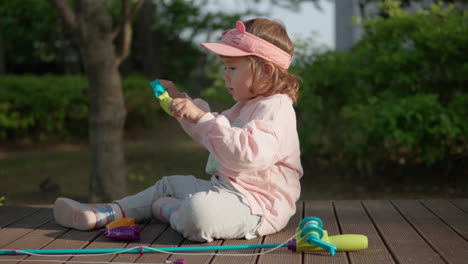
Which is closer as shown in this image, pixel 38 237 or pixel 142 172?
pixel 38 237

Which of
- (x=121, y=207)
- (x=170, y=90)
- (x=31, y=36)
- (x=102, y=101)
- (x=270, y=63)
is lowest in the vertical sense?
(x=121, y=207)

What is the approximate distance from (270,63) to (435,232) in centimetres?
116

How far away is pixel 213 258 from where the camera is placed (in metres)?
2.40

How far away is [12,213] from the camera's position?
11.1 ft

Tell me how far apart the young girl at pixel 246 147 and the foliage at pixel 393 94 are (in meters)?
2.92

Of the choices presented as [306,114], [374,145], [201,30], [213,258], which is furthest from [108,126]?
[201,30]

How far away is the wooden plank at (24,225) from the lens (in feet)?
9.20

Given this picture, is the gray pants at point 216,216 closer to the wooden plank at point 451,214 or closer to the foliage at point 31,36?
the wooden plank at point 451,214

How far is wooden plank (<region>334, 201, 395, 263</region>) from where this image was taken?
2.38 metres

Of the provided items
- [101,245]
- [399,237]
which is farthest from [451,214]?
[101,245]

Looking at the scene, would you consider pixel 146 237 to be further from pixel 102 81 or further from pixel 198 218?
pixel 102 81

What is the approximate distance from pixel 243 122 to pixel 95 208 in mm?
924

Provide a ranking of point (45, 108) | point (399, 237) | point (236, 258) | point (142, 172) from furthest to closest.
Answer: point (45, 108), point (142, 172), point (399, 237), point (236, 258)

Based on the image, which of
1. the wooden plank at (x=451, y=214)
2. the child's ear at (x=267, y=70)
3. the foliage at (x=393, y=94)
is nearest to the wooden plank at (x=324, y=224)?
the wooden plank at (x=451, y=214)
